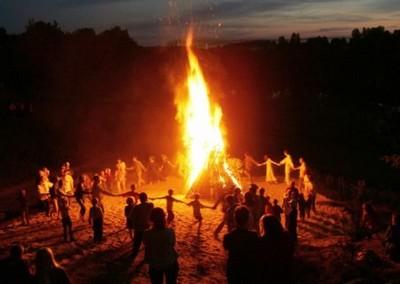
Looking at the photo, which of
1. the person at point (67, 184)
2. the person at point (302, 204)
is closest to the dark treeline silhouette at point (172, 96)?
the person at point (67, 184)

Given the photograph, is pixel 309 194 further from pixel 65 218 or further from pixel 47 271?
pixel 47 271

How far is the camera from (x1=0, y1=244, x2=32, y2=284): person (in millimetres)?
6461

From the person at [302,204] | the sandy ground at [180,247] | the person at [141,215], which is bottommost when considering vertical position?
the sandy ground at [180,247]

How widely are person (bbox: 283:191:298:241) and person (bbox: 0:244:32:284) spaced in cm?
865

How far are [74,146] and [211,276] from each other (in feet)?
95.1

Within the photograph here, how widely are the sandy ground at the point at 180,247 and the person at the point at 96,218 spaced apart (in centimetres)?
25

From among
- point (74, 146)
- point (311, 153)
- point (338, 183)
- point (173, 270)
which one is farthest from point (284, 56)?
point (173, 270)

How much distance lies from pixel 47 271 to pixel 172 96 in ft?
160

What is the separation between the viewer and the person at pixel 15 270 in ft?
21.2

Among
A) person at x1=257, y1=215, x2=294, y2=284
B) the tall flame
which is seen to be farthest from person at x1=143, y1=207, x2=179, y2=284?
the tall flame

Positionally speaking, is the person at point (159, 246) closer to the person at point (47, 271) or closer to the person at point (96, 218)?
the person at point (47, 271)

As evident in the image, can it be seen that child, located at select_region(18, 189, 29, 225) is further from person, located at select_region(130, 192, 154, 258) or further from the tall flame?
the tall flame

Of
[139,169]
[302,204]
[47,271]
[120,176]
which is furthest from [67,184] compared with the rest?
[47,271]

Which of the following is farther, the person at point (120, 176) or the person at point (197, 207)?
the person at point (120, 176)
